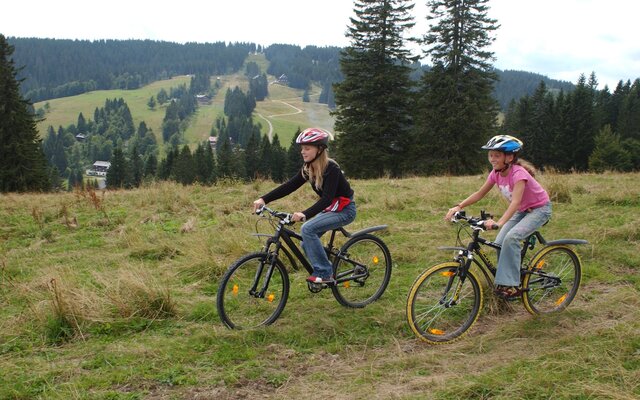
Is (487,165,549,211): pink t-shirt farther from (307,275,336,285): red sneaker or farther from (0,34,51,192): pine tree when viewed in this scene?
(0,34,51,192): pine tree

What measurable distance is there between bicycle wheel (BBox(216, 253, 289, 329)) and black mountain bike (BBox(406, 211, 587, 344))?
1.65 metres

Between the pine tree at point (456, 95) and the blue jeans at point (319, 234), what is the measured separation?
25577 millimetres

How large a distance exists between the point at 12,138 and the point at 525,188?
38.0 metres

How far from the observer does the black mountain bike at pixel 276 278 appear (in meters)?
5.39

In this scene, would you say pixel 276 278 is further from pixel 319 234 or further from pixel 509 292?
pixel 509 292

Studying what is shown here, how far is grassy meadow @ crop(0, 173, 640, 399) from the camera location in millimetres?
4016

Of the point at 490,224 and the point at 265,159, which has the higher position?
the point at 490,224

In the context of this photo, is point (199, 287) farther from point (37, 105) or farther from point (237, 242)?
point (37, 105)

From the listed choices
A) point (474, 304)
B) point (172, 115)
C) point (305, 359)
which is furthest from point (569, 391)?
point (172, 115)

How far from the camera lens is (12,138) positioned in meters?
33.3

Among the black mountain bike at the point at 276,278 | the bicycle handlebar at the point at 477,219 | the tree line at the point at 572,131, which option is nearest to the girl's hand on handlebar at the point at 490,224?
the bicycle handlebar at the point at 477,219

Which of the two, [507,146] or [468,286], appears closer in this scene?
[507,146]

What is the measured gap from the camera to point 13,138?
109 ft

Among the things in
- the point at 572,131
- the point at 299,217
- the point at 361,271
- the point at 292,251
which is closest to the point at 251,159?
the point at 572,131
